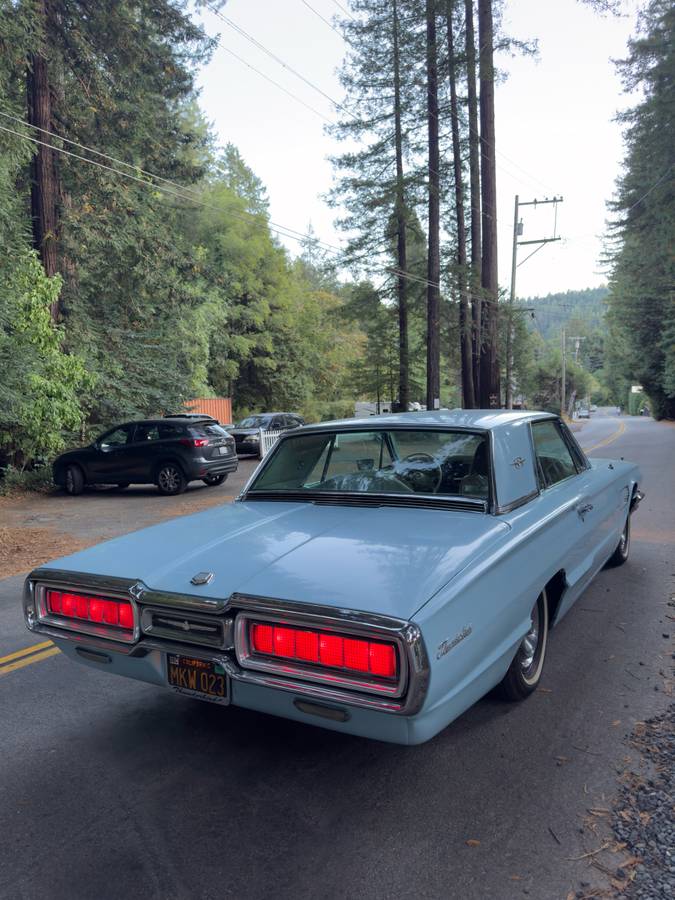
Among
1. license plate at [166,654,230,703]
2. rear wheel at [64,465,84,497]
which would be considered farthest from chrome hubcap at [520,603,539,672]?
rear wheel at [64,465,84,497]

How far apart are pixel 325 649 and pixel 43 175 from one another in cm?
1730

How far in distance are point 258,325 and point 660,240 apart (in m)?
21.5

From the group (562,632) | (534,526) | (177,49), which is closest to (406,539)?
(534,526)

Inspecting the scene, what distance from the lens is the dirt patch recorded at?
7.64m

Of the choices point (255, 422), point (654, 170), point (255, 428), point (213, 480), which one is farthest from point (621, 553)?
point (654, 170)

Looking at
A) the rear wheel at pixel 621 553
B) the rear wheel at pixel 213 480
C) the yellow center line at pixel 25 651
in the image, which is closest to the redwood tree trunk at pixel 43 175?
the rear wheel at pixel 213 480

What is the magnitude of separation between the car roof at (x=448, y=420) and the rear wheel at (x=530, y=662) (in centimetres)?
103

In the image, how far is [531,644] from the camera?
11.8ft

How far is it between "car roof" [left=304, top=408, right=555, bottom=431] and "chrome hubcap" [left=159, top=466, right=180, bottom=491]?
381 inches

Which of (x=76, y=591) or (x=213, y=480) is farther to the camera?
(x=213, y=480)

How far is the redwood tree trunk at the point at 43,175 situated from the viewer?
15734 mm

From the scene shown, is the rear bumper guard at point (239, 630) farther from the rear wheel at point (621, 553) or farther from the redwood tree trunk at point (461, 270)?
the redwood tree trunk at point (461, 270)

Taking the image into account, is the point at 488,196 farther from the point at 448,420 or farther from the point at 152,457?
the point at 448,420

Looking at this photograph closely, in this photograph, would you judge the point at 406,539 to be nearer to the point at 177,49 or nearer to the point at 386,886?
the point at 386,886
